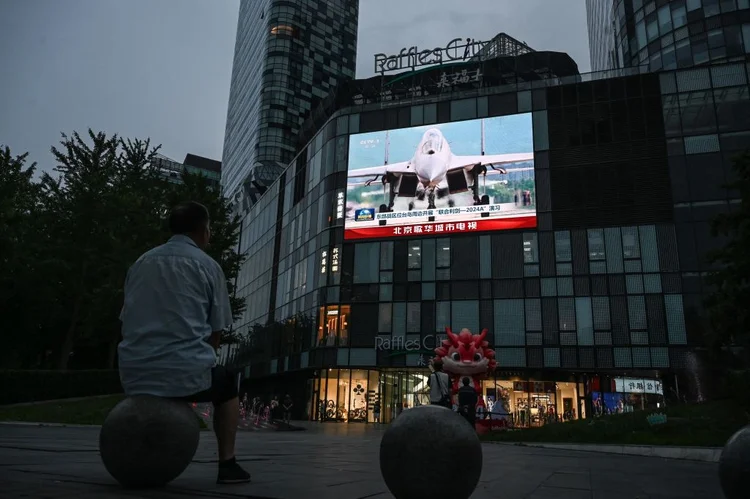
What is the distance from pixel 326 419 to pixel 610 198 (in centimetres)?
2215

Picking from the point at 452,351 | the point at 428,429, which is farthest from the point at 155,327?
the point at 452,351

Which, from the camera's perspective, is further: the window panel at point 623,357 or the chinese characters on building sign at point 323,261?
the chinese characters on building sign at point 323,261

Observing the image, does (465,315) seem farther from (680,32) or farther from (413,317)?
(680,32)

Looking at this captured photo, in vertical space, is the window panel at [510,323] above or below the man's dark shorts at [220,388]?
above

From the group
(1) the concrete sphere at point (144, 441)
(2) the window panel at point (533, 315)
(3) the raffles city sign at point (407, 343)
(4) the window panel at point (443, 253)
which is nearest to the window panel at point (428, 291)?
(4) the window panel at point (443, 253)

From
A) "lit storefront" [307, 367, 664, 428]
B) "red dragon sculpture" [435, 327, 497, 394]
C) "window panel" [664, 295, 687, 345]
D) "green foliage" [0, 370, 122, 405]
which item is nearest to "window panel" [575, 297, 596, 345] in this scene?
"lit storefront" [307, 367, 664, 428]

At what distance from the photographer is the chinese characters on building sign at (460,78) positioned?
1572 inches

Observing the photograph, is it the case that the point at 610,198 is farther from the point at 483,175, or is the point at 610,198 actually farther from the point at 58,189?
the point at 58,189

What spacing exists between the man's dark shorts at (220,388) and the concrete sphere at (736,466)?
326 centimetres

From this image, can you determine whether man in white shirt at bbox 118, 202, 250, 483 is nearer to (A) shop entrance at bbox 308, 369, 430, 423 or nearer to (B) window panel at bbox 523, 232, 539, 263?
(B) window panel at bbox 523, 232, 539, 263

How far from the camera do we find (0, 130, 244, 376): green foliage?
961 inches

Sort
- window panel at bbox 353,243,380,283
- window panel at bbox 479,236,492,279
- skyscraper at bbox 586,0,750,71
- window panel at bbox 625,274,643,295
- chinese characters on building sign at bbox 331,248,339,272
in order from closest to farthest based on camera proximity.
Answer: window panel at bbox 625,274,643,295, window panel at bbox 479,236,492,279, skyscraper at bbox 586,0,750,71, window panel at bbox 353,243,380,283, chinese characters on building sign at bbox 331,248,339,272

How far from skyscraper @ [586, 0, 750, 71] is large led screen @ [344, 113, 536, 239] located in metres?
11.0

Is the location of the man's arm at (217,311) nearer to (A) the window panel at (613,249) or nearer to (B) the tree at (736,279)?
(B) the tree at (736,279)
